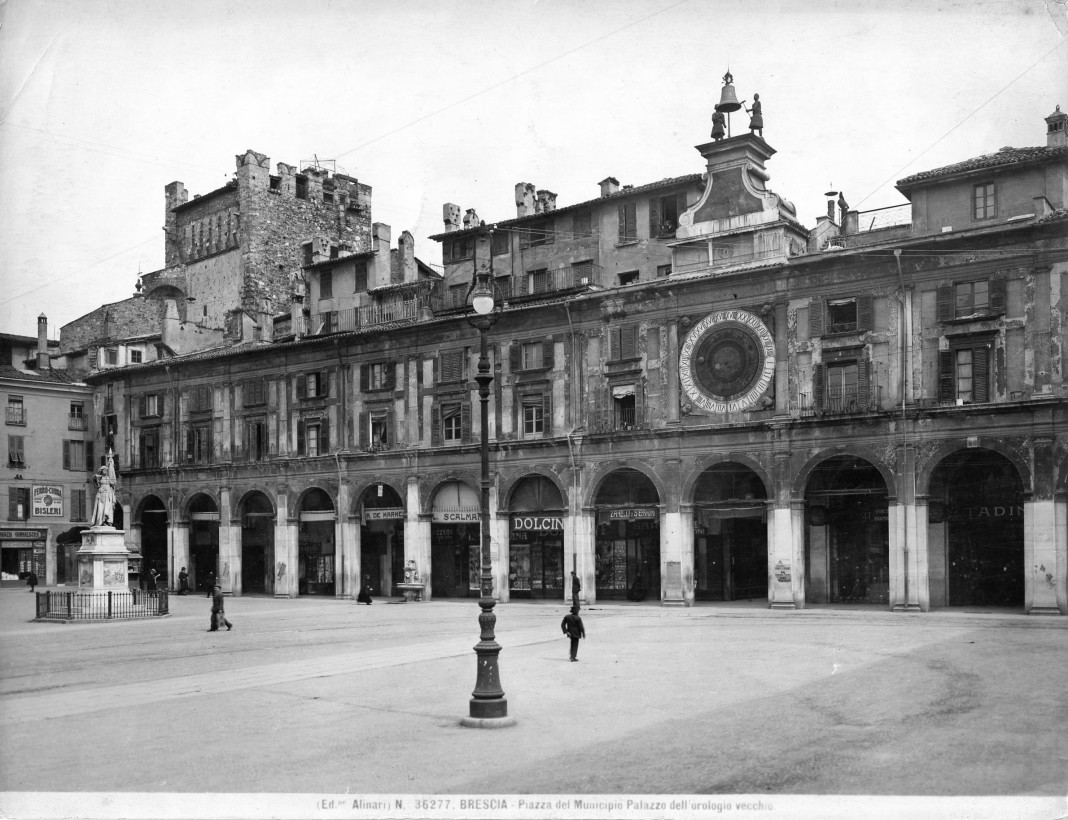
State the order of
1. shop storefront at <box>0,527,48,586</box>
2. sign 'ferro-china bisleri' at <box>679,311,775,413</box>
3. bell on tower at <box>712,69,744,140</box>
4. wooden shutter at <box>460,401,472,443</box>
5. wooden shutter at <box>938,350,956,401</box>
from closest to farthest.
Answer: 1. wooden shutter at <box>938,350,956,401</box>
2. sign 'ferro-china bisleri' at <box>679,311,775,413</box>
3. bell on tower at <box>712,69,744,140</box>
4. wooden shutter at <box>460,401,472,443</box>
5. shop storefront at <box>0,527,48,586</box>

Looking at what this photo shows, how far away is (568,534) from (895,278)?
16.7m

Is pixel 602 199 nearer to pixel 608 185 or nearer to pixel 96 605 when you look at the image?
pixel 608 185

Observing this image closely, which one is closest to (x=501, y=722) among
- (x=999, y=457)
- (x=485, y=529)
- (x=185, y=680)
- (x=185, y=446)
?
(x=485, y=529)

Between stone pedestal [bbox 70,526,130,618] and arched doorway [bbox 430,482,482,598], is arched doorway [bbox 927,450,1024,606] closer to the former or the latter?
arched doorway [bbox 430,482,482,598]

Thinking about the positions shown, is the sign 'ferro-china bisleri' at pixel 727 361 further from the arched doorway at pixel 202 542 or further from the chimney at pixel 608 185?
the arched doorway at pixel 202 542

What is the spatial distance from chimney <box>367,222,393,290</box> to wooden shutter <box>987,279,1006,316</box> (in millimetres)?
31347

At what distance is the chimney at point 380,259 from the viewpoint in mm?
57906

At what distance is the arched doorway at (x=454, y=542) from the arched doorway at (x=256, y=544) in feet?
35.8

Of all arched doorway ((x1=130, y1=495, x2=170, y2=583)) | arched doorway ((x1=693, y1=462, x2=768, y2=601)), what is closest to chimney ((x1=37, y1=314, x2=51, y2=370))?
arched doorway ((x1=130, y1=495, x2=170, y2=583))

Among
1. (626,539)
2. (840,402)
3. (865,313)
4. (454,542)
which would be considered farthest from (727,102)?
(454,542)

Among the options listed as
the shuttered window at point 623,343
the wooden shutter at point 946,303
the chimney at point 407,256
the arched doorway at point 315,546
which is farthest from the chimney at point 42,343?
the wooden shutter at point 946,303

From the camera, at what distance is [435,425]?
50.8 meters

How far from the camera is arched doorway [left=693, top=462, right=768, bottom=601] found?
43.3 meters

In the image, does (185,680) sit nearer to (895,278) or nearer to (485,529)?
(485,529)
